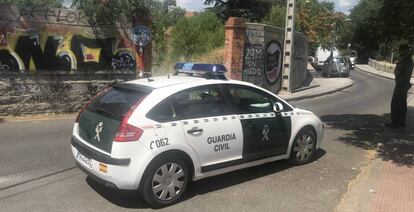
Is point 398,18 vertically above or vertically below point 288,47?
above

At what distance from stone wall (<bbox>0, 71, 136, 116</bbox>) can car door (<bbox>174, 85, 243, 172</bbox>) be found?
7525 mm

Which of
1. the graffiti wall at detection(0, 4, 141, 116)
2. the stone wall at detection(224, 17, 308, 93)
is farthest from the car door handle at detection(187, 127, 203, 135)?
the stone wall at detection(224, 17, 308, 93)

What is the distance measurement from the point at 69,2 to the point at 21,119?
12.8 ft

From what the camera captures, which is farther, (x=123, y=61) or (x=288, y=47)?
(x=288, y=47)

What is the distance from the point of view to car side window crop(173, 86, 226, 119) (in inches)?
229

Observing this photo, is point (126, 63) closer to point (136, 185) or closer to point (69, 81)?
point (69, 81)

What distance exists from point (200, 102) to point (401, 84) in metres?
6.73

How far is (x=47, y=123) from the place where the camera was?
11.0 meters

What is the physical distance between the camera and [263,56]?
66.4 ft

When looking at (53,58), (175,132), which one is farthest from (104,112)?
(53,58)

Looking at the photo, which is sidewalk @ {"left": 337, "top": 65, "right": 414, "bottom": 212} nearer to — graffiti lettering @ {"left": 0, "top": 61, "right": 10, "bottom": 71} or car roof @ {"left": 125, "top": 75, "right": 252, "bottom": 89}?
car roof @ {"left": 125, "top": 75, "right": 252, "bottom": 89}

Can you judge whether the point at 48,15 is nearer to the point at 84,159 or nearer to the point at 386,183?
the point at 84,159

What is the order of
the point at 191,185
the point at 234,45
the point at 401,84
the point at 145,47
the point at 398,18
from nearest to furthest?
the point at 191,185 < the point at 398,18 < the point at 401,84 < the point at 145,47 < the point at 234,45

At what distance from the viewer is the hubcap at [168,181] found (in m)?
5.46
